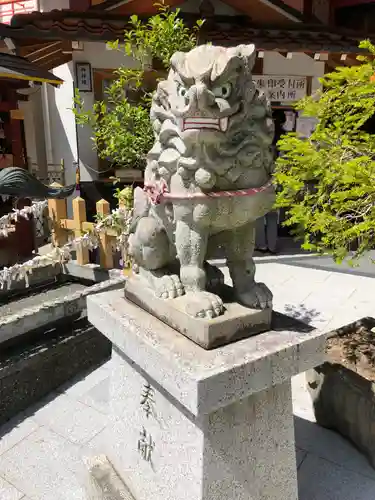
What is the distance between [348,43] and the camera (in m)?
6.82

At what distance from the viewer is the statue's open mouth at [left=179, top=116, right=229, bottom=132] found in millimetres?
1701

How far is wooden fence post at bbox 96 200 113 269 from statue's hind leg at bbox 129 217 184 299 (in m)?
2.35

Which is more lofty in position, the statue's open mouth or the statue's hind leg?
the statue's open mouth

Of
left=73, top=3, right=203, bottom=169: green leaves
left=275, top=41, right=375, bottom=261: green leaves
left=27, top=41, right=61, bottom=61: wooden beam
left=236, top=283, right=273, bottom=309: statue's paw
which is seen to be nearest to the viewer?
left=236, top=283, right=273, bottom=309: statue's paw

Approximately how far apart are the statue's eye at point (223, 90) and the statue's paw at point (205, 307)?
2.86 ft

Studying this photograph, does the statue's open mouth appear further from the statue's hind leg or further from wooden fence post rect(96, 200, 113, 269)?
wooden fence post rect(96, 200, 113, 269)

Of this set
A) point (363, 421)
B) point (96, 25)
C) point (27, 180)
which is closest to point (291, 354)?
point (363, 421)

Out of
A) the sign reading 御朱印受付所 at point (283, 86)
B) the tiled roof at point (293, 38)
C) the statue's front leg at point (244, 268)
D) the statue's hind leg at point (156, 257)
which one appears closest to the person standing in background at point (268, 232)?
the sign reading 御朱印受付所 at point (283, 86)

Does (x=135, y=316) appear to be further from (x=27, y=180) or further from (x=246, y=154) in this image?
(x=27, y=180)

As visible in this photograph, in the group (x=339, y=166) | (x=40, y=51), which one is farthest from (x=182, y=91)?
(x=40, y=51)

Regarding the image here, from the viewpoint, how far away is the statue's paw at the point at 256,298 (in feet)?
6.63

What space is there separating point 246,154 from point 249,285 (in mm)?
643

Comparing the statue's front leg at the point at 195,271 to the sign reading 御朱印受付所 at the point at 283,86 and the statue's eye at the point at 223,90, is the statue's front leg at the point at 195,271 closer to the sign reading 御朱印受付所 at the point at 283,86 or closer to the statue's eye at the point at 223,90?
the statue's eye at the point at 223,90

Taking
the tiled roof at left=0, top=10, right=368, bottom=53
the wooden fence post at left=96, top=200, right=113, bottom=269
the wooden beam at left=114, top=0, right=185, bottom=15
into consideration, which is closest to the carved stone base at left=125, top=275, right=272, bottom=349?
the wooden fence post at left=96, top=200, right=113, bottom=269
